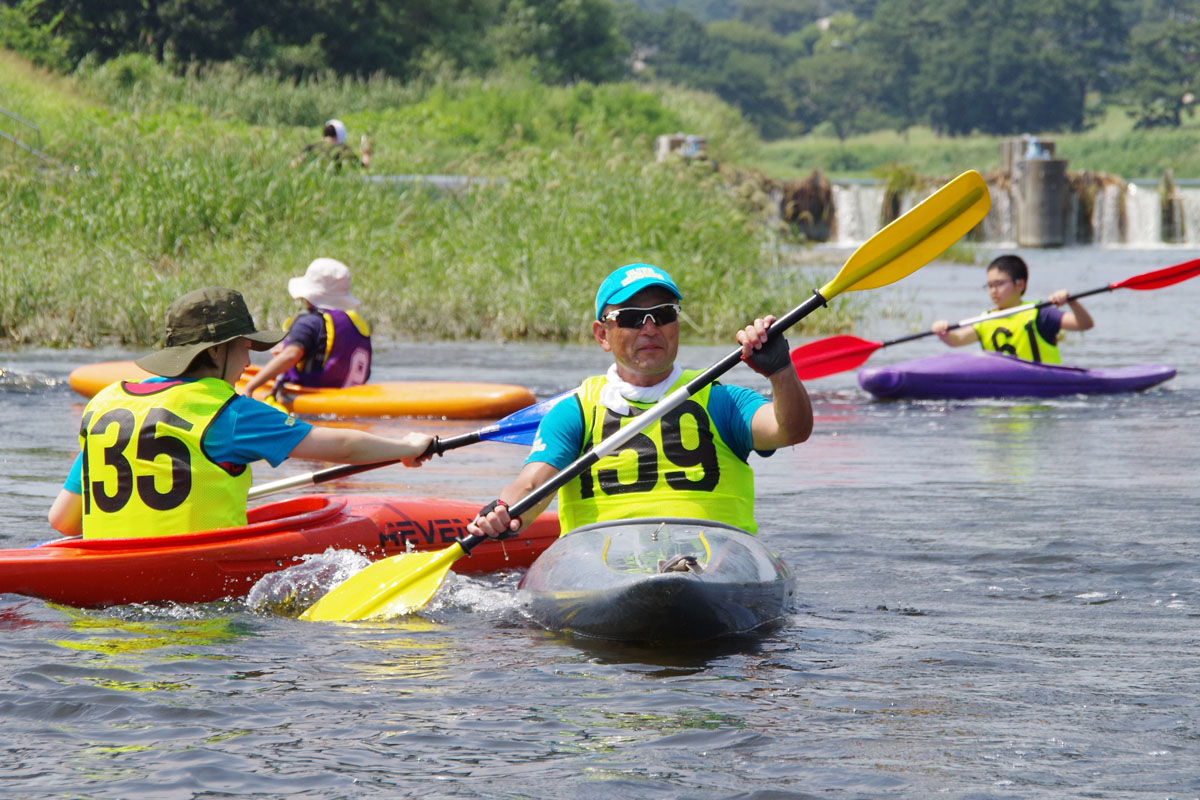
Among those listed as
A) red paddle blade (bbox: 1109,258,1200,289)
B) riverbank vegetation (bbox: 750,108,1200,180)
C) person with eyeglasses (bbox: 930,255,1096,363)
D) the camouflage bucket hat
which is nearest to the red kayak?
the camouflage bucket hat

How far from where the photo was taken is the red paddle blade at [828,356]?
720 cm

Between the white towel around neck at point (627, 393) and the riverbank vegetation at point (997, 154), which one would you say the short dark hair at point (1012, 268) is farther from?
the riverbank vegetation at point (997, 154)

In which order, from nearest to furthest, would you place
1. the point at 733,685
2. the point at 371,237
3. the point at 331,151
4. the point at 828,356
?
the point at 733,685 → the point at 828,356 → the point at 371,237 → the point at 331,151

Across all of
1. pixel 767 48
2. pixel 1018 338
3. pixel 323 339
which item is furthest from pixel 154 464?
pixel 767 48

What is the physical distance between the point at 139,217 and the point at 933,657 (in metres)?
11.6

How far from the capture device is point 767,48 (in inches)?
4358

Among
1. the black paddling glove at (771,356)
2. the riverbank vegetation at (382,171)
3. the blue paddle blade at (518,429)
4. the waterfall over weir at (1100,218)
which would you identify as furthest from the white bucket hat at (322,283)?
the waterfall over weir at (1100,218)

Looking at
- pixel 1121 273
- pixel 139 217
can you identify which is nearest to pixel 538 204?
pixel 139 217

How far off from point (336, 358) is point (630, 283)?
17.5 ft

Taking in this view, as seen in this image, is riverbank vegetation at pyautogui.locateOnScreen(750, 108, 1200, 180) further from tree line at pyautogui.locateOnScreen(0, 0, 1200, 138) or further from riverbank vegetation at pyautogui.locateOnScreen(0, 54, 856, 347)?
riverbank vegetation at pyautogui.locateOnScreen(0, 54, 856, 347)

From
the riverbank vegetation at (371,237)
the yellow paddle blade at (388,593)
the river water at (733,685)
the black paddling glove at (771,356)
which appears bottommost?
the river water at (733,685)

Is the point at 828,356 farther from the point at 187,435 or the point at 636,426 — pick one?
the point at 187,435

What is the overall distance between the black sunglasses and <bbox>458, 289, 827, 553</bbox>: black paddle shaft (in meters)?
0.19

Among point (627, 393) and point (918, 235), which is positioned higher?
point (918, 235)
